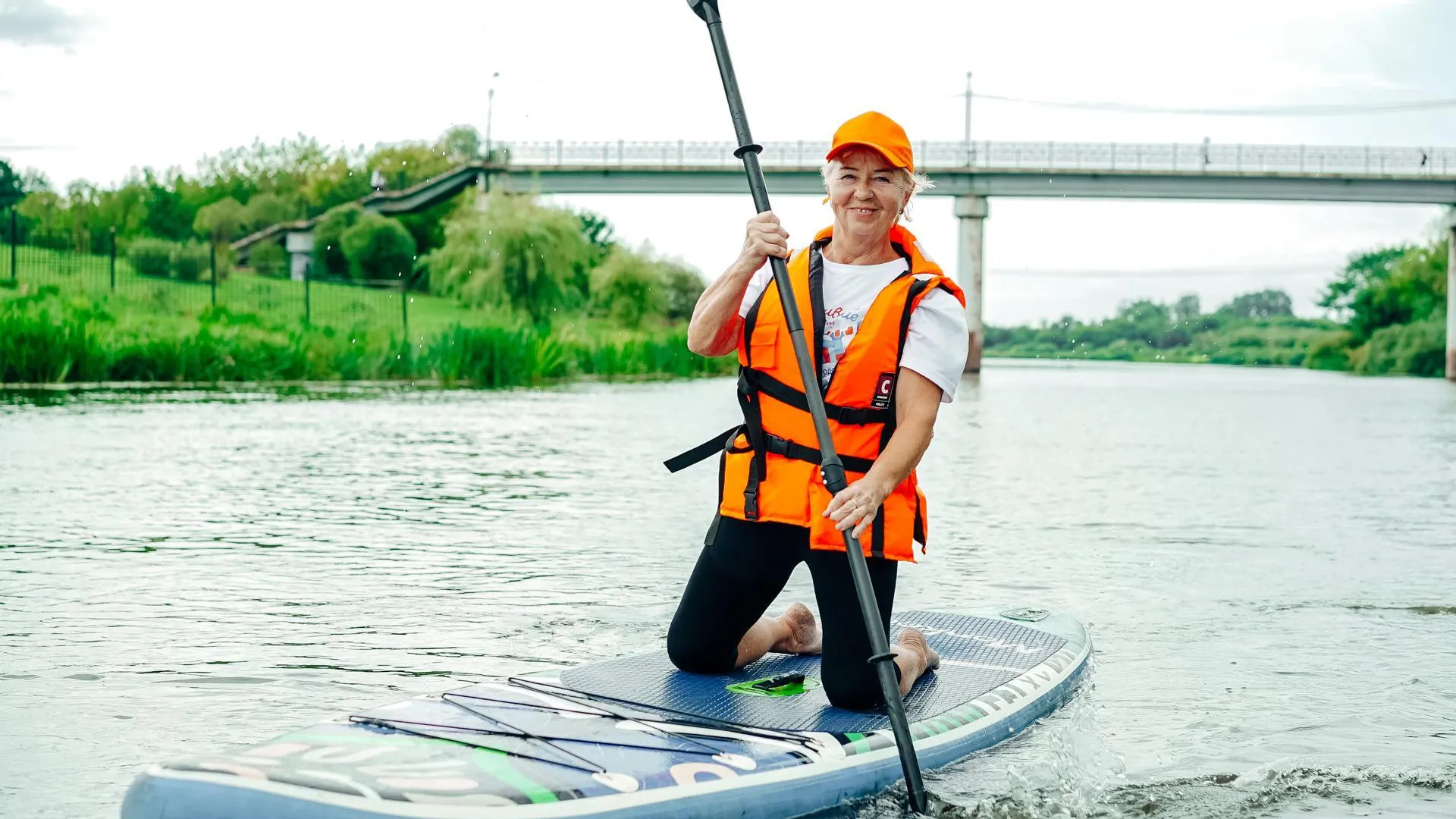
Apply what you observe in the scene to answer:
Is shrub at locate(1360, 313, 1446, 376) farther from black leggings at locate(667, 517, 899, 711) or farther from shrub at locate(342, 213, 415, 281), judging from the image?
black leggings at locate(667, 517, 899, 711)

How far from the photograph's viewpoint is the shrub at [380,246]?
171 feet

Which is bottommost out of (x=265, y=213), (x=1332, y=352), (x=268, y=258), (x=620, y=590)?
(x=620, y=590)

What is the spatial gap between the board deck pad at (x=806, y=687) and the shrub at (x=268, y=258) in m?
50.6

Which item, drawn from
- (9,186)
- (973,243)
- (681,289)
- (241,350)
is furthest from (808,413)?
(9,186)

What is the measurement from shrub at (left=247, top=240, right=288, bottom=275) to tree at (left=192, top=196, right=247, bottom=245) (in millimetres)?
7430

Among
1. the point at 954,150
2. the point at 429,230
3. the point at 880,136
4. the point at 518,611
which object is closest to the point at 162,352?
the point at 518,611

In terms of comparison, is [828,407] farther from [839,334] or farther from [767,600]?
[767,600]

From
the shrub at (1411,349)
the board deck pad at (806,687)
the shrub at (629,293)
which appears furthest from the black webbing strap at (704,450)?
the shrub at (1411,349)

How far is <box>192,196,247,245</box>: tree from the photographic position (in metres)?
64.3

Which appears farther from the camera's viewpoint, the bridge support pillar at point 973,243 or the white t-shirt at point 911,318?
the bridge support pillar at point 973,243

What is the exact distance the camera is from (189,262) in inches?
1574

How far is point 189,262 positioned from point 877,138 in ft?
128

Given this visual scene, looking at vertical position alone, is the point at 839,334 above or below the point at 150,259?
below

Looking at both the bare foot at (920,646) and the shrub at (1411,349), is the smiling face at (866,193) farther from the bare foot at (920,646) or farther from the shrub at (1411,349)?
the shrub at (1411,349)
